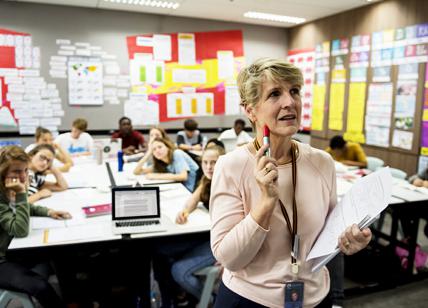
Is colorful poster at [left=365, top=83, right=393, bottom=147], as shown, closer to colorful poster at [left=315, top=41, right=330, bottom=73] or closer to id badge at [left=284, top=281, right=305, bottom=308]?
colorful poster at [left=315, top=41, right=330, bottom=73]

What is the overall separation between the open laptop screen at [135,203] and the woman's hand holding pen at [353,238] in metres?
1.59

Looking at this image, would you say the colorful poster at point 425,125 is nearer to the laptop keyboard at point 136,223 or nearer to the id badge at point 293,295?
the laptop keyboard at point 136,223

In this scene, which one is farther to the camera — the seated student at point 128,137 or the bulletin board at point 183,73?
the bulletin board at point 183,73

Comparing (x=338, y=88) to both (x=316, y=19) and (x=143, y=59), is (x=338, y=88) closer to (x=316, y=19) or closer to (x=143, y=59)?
(x=316, y=19)

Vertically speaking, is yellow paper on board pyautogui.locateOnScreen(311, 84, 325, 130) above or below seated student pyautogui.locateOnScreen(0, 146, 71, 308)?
above

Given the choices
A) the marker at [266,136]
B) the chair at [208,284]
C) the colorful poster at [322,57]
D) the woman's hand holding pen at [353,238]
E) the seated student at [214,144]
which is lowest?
the chair at [208,284]

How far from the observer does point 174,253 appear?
2410 millimetres

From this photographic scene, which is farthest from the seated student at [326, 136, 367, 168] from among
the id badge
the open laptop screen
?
the id badge

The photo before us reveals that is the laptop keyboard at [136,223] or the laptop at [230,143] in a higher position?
the laptop at [230,143]

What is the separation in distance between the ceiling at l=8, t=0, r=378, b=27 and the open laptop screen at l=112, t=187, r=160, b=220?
4201 millimetres

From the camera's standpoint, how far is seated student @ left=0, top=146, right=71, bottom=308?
2018mm

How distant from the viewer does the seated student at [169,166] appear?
11.7 ft

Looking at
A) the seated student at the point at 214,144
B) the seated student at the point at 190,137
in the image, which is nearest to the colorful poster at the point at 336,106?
the seated student at the point at 190,137

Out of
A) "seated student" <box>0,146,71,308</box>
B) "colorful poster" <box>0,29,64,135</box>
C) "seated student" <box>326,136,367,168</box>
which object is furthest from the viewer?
"colorful poster" <box>0,29,64,135</box>
